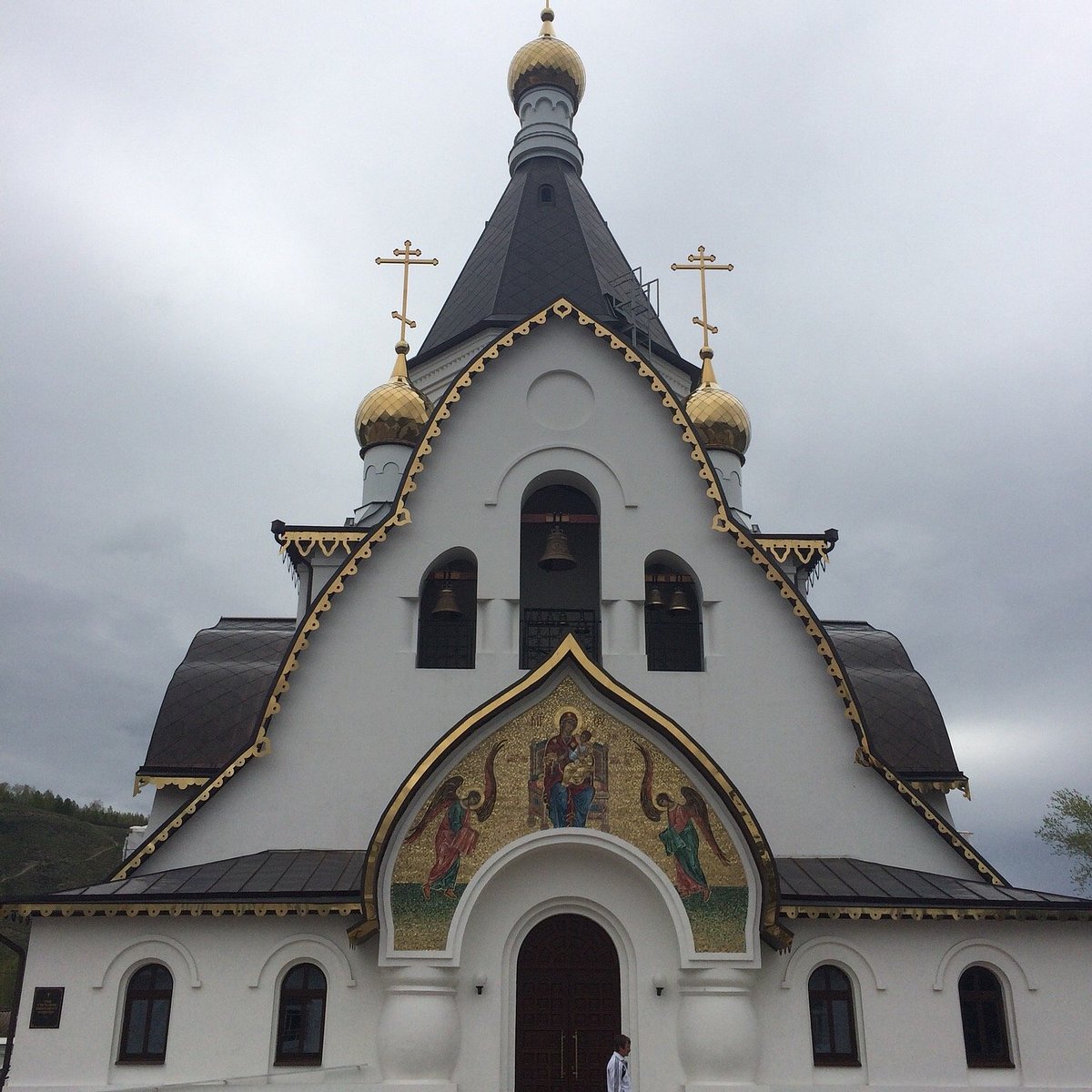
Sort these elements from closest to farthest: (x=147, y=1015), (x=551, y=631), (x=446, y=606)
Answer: (x=147, y=1015) → (x=446, y=606) → (x=551, y=631)

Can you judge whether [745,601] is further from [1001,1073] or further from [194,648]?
[194,648]

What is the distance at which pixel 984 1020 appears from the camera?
9.24 m

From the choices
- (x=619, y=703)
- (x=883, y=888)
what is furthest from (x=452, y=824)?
(x=883, y=888)

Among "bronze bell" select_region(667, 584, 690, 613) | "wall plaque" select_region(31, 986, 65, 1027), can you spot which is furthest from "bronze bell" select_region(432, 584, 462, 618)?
"wall plaque" select_region(31, 986, 65, 1027)

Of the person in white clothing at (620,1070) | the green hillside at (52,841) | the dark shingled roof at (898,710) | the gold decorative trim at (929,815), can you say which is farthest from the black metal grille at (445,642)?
the green hillside at (52,841)

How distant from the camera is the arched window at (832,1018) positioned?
9.12 m

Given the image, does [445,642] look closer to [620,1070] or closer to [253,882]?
[253,882]

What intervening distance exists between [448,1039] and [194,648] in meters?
6.54

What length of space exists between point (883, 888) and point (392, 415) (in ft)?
27.6

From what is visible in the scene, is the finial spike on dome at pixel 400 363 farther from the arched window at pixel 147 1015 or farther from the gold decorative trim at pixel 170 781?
the arched window at pixel 147 1015

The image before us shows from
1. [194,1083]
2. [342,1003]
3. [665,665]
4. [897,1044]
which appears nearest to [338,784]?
[342,1003]

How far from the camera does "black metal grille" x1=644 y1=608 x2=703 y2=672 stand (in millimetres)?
11227

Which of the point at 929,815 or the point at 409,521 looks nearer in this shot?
the point at 929,815

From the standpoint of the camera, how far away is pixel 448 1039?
28.4 ft
